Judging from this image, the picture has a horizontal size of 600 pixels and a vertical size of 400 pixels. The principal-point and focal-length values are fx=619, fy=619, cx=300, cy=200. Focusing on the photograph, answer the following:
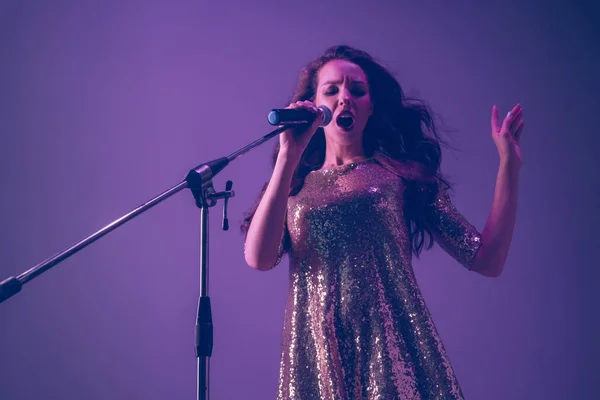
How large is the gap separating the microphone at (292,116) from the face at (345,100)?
17 cm

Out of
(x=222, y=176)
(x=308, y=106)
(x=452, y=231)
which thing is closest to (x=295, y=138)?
(x=308, y=106)

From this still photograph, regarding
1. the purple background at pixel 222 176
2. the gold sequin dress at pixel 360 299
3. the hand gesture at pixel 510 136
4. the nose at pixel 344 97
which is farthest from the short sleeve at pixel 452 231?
the purple background at pixel 222 176

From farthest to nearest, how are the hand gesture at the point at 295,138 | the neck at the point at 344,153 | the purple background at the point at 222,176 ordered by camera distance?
the purple background at the point at 222,176
the neck at the point at 344,153
the hand gesture at the point at 295,138

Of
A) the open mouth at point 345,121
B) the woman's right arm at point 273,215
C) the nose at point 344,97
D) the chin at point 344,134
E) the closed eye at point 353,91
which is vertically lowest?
the woman's right arm at point 273,215

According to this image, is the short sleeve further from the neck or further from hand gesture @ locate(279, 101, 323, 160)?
hand gesture @ locate(279, 101, 323, 160)

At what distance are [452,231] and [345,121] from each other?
1.11 feet

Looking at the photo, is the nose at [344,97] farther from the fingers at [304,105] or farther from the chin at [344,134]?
the fingers at [304,105]

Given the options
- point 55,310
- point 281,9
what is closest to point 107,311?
point 55,310

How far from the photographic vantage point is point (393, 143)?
1506mm

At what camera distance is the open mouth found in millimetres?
1398

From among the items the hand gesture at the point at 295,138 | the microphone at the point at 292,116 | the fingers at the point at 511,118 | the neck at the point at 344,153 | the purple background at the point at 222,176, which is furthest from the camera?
the purple background at the point at 222,176

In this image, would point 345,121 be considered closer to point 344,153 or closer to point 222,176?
point 344,153

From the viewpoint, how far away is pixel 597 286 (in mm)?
1953

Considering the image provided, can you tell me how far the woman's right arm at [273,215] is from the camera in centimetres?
124
